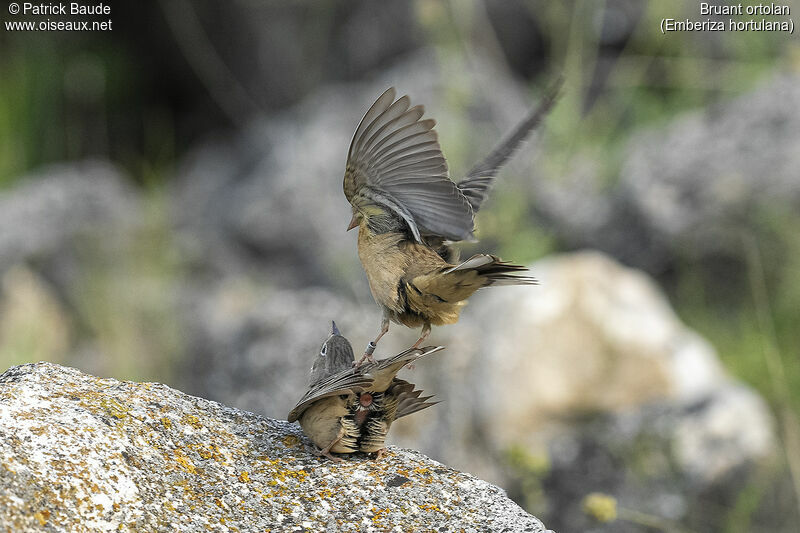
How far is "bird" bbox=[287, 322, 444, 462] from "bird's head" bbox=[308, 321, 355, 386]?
0.11m

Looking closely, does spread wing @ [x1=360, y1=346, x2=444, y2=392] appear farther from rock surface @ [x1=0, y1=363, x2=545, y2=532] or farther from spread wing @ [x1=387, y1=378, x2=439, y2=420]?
rock surface @ [x1=0, y1=363, x2=545, y2=532]

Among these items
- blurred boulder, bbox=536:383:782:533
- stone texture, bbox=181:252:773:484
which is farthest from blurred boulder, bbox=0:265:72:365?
blurred boulder, bbox=536:383:782:533

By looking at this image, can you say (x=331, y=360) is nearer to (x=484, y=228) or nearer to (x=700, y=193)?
(x=484, y=228)

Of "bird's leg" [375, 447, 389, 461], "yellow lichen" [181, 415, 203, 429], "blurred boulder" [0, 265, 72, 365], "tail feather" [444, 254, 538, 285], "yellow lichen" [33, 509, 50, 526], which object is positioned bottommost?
"yellow lichen" [33, 509, 50, 526]

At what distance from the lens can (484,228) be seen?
7629 millimetres

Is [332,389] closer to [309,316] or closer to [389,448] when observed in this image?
[389,448]

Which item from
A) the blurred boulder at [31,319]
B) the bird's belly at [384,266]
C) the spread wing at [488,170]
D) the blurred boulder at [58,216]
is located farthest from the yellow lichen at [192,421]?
the blurred boulder at [58,216]

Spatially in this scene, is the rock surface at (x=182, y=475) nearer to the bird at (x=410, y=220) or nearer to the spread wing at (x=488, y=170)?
the bird at (x=410, y=220)

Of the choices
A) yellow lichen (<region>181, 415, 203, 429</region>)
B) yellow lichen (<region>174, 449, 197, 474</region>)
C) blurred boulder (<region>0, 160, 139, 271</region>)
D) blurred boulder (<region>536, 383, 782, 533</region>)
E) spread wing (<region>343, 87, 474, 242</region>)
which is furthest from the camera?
blurred boulder (<region>0, 160, 139, 271</region>)

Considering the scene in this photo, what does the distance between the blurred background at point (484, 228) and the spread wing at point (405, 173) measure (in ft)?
5.00

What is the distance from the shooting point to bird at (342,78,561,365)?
3299mm

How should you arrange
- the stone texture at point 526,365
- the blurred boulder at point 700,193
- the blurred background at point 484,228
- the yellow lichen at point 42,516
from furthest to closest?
the blurred boulder at point 700,193, the blurred background at point 484,228, the stone texture at point 526,365, the yellow lichen at point 42,516

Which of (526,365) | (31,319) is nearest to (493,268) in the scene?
(526,365)

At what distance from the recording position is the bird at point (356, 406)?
9.84ft
